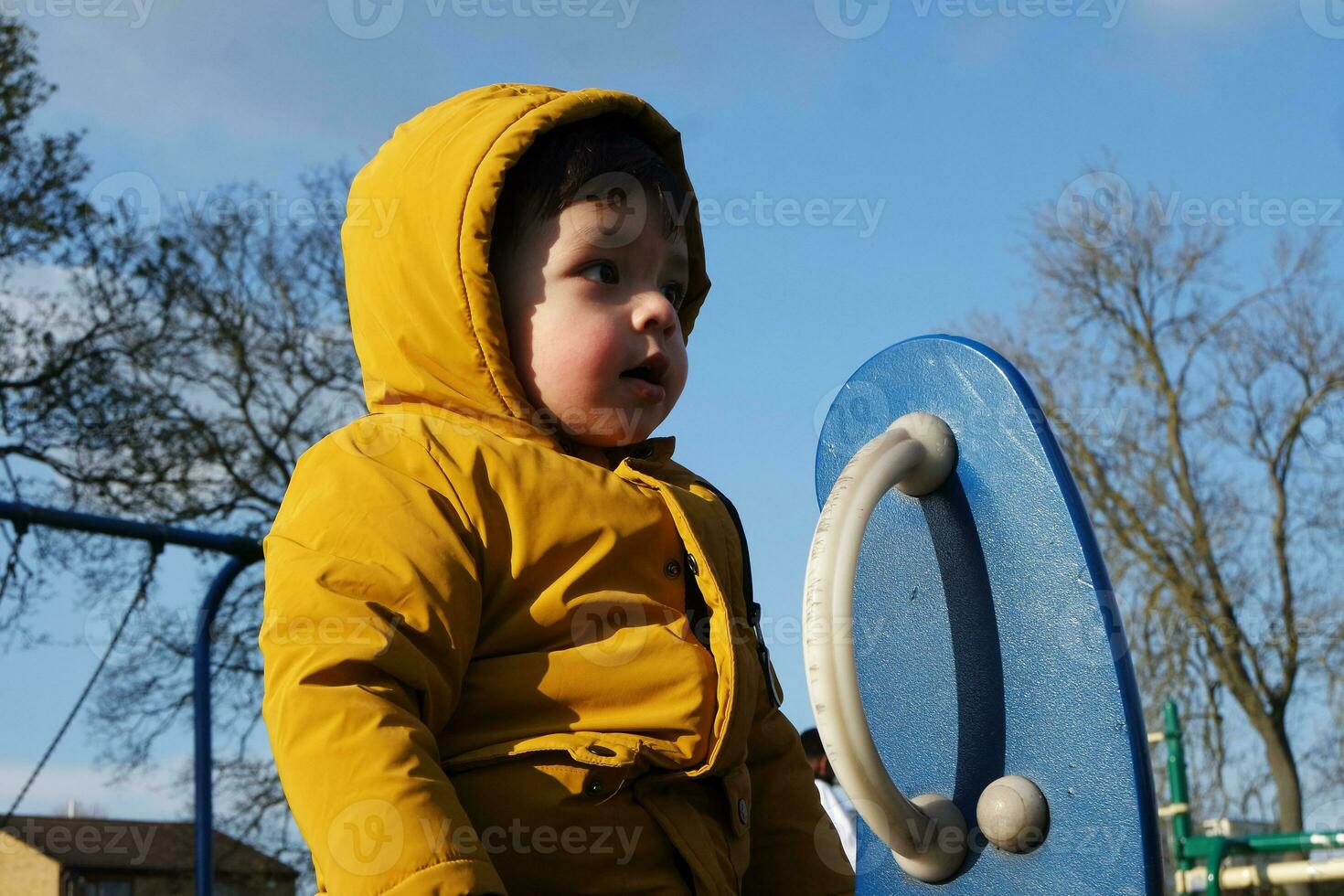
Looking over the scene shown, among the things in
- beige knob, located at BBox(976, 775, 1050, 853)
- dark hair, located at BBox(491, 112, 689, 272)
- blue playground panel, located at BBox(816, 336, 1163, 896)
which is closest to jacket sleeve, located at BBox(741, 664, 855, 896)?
blue playground panel, located at BBox(816, 336, 1163, 896)

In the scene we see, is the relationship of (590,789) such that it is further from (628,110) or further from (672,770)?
(628,110)

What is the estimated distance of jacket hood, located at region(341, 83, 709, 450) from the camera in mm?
1557

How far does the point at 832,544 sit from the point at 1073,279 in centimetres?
1320

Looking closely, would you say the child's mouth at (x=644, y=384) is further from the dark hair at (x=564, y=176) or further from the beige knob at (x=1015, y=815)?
the beige knob at (x=1015, y=815)

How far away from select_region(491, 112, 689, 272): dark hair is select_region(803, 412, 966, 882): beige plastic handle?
419 mm

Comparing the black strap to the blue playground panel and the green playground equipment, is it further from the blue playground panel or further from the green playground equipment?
the green playground equipment

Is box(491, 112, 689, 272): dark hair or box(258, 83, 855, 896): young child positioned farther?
box(491, 112, 689, 272): dark hair

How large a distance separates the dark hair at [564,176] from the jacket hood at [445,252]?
3cm

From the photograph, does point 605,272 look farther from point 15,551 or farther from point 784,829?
point 15,551

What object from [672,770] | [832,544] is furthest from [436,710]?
[832,544]

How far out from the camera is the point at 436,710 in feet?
4.31

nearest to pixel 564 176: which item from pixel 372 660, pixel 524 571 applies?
pixel 524 571

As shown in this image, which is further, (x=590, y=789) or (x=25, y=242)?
(x=25, y=242)

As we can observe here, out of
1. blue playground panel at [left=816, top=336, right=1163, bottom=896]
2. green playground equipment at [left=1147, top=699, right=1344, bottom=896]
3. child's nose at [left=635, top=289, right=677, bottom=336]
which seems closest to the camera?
blue playground panel at [left=816, top=336, right=1163, bottom=896]
